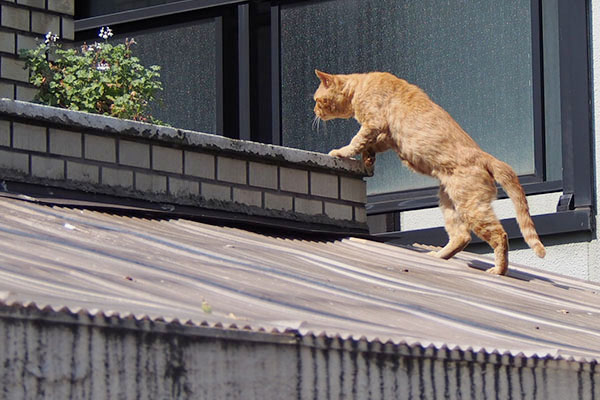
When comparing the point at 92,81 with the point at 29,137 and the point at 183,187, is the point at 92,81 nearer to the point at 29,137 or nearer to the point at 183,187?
the point at 183,187

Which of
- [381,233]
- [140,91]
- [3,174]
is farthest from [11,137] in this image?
[381,233]

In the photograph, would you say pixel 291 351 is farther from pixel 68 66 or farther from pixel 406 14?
pixel 406 14

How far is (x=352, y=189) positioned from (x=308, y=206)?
0.47 metres

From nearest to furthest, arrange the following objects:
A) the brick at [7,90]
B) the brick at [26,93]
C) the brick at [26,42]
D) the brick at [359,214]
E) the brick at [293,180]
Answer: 1. the brick at [293,180]
2. the brick at [359,214]
3. the brick at [7,90]
4. the brick at [26,93]
5. the brick at [26,42]

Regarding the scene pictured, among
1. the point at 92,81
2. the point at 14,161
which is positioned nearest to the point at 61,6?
the point at 92,81

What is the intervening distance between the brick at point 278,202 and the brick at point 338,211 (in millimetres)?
349

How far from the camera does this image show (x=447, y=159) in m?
7.98

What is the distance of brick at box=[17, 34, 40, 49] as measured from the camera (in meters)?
9.35

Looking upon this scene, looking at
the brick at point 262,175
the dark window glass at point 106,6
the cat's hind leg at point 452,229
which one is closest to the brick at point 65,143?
the brick at point 262,175

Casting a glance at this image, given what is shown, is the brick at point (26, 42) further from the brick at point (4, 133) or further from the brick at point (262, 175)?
the brick at point (4, 133)

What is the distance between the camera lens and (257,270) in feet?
19.6

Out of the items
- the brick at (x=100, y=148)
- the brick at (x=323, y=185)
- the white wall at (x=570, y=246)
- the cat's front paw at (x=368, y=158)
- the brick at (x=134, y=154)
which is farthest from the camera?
the white wall at (x=570, y=246)

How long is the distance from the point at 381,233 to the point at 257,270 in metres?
5.17

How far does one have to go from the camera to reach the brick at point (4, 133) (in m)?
6.77
